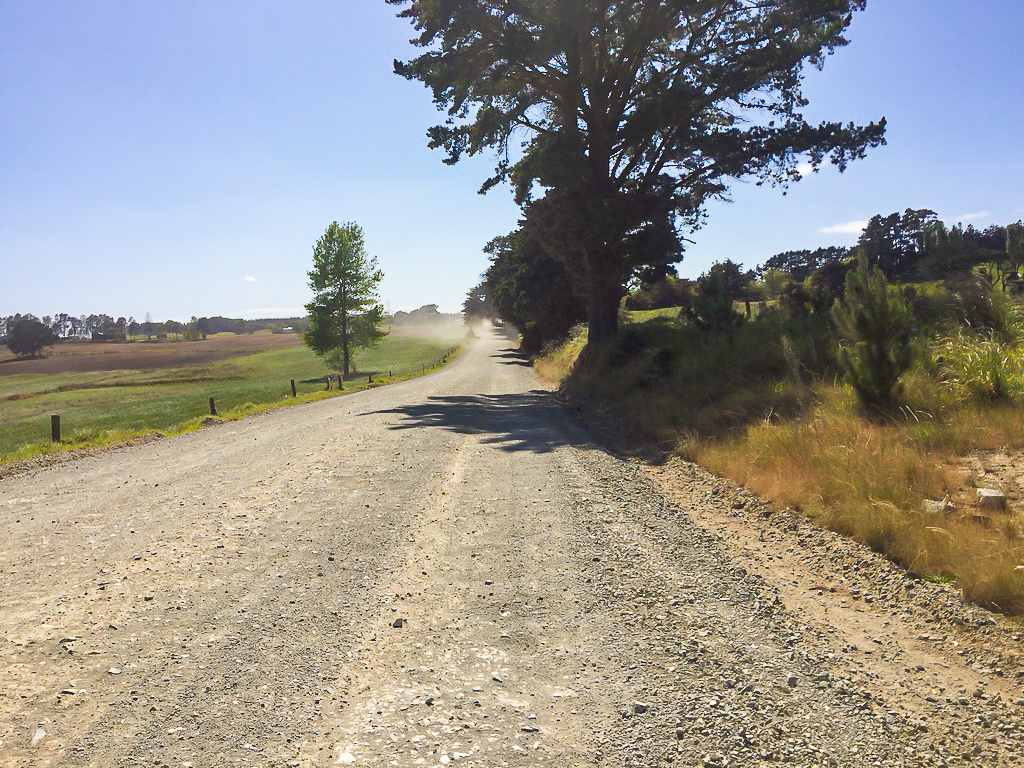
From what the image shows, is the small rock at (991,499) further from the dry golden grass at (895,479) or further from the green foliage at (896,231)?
the green foliage at (896,231)

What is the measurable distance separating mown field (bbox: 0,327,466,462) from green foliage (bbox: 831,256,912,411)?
51.2 feet

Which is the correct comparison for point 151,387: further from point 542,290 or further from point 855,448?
point 855,448

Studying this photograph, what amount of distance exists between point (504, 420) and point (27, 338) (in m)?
126

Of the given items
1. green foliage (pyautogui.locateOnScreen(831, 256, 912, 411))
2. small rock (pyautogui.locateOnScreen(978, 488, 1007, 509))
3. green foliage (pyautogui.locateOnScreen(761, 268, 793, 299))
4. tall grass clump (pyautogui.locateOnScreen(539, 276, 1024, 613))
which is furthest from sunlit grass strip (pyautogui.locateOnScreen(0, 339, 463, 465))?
green foliage (pyautogui.locateOnScreen(761, 268, 793, 299))

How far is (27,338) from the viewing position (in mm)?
111500

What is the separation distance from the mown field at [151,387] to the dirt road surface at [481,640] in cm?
1047

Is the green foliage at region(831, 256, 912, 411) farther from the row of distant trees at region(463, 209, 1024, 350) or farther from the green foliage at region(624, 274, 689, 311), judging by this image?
the green foliage at region(624, 274, 689, 311)

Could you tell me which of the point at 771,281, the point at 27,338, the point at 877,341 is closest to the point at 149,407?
the point at 877,341

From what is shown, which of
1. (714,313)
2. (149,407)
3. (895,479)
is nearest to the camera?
(895,479)

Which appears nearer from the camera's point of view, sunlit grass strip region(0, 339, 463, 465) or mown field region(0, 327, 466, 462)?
sunlit grass strip region(0, 339, 463, 465)

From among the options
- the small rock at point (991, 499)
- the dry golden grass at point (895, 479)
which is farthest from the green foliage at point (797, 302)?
the small rock at point (991, 499)

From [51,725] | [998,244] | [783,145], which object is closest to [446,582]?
[51,725]

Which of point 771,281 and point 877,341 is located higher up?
point 771,281

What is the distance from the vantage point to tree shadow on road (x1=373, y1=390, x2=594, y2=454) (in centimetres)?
1312
